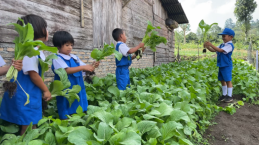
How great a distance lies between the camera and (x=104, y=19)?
204 inches

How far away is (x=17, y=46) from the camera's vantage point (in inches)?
54.9

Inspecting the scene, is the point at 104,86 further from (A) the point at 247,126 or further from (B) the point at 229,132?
(A) the point at 247,126

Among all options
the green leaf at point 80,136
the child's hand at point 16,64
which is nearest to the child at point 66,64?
the child's hand at point 16,64

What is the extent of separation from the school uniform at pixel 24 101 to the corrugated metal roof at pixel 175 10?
32.8ft

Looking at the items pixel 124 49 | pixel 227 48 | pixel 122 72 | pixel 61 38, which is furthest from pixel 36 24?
pixel 227 48

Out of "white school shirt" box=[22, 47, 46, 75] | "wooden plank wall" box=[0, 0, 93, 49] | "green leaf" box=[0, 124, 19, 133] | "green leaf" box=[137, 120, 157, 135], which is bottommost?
"green leaf" box=[0, 124, 19, 133]

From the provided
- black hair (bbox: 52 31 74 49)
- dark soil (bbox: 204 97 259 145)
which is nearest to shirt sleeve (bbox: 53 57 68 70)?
black hair (bbox: 52 31 74 49)

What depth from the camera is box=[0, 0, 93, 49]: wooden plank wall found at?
2.87 meters

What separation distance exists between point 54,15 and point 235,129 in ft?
13.5

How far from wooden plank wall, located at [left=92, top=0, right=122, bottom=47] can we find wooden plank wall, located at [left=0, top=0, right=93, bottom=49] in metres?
0.18

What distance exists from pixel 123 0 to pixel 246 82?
4595 mm

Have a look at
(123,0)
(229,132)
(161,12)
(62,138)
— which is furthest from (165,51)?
(62,138)

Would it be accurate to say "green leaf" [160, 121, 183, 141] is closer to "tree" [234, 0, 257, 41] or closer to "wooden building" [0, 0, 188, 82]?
"wooden building" [0, 0, 188, 82]

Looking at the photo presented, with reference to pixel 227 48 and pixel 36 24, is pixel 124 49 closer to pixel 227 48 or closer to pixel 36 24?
pixel 36 24
